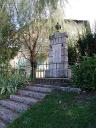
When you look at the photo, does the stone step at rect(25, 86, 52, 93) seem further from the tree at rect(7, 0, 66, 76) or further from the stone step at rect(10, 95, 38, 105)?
the tree at rect(7, 0, 66, 76)

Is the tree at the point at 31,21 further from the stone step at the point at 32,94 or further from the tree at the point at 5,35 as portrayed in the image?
the stone step at the point at 32,94

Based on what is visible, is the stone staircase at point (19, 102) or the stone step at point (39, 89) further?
the stone step at point (39, 89)

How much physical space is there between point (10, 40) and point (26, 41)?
0.91 meters

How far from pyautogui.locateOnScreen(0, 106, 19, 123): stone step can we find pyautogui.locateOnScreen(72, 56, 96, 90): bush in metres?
2.42

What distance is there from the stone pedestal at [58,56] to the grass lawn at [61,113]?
432 centimetres

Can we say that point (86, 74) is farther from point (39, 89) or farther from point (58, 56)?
point (58, 56)

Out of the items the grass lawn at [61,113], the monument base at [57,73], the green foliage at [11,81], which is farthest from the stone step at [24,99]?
the monument base at [57,73]

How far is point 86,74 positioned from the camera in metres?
11.1

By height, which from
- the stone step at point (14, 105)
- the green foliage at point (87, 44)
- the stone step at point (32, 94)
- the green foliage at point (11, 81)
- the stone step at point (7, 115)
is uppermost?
the green foliage at point (87, 44)

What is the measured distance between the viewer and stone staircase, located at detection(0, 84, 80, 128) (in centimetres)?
1113

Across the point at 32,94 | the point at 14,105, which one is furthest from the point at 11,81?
the point at 14,105

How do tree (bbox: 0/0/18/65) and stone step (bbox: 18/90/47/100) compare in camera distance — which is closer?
stone step (bbox: 18/90/47/100)

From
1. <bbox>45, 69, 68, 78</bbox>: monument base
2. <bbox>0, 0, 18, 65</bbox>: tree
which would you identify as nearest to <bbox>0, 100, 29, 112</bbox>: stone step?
<bbox>45, 69, 68, 78</bbox>: monument base

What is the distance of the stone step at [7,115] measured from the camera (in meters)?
10.9
